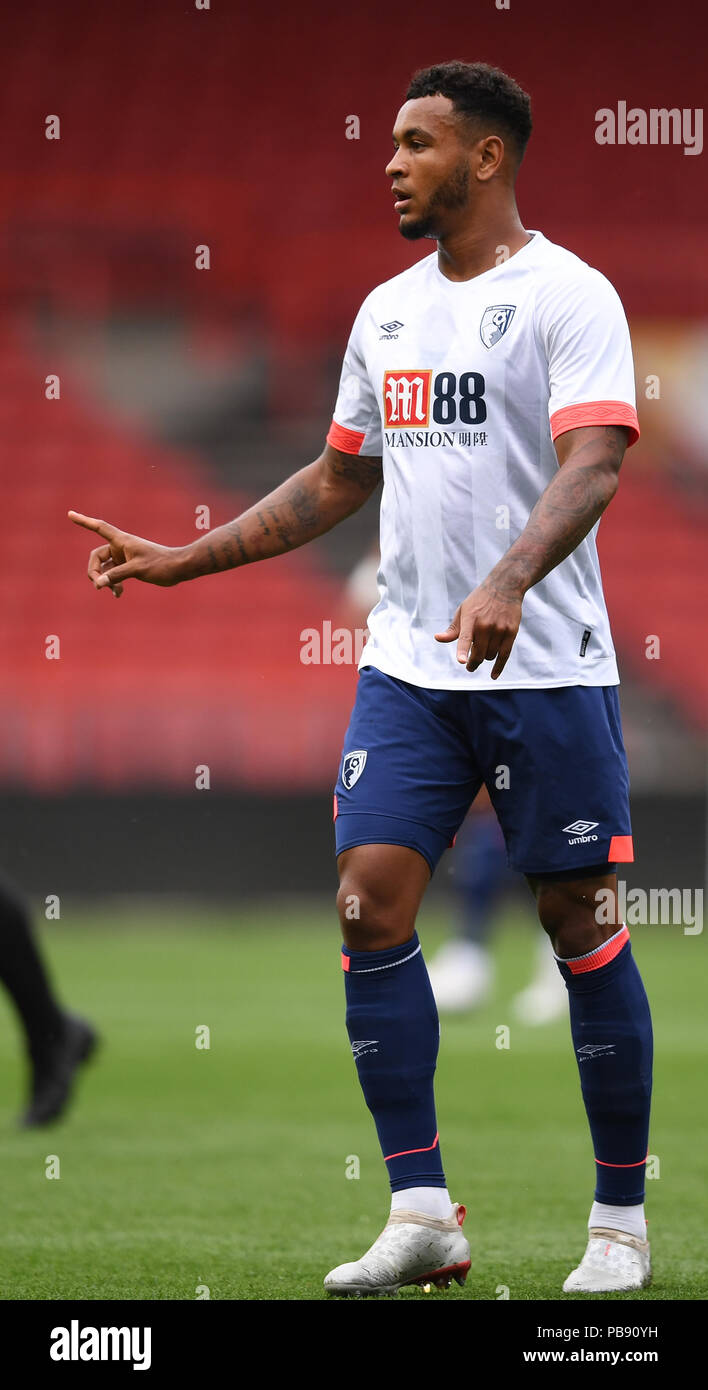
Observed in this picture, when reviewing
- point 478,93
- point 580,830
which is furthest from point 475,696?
point 478,93

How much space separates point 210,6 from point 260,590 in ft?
15.0

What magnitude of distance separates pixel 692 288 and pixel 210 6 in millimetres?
4124

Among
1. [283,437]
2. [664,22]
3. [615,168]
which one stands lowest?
[283,437]

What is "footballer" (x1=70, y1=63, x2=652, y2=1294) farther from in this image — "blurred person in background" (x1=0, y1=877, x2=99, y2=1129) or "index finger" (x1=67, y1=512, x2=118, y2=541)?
"blurred person in background" (x1=0, y1=877, x2=99, y2=1129)

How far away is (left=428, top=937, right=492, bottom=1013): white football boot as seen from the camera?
268 inches

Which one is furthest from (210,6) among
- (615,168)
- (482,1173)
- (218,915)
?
(482,1173)

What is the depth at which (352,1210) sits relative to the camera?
364 cm

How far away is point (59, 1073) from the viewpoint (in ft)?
15.2

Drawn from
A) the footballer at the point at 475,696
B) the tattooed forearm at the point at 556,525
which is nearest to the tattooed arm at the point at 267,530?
the footballer at the point at 475,696
